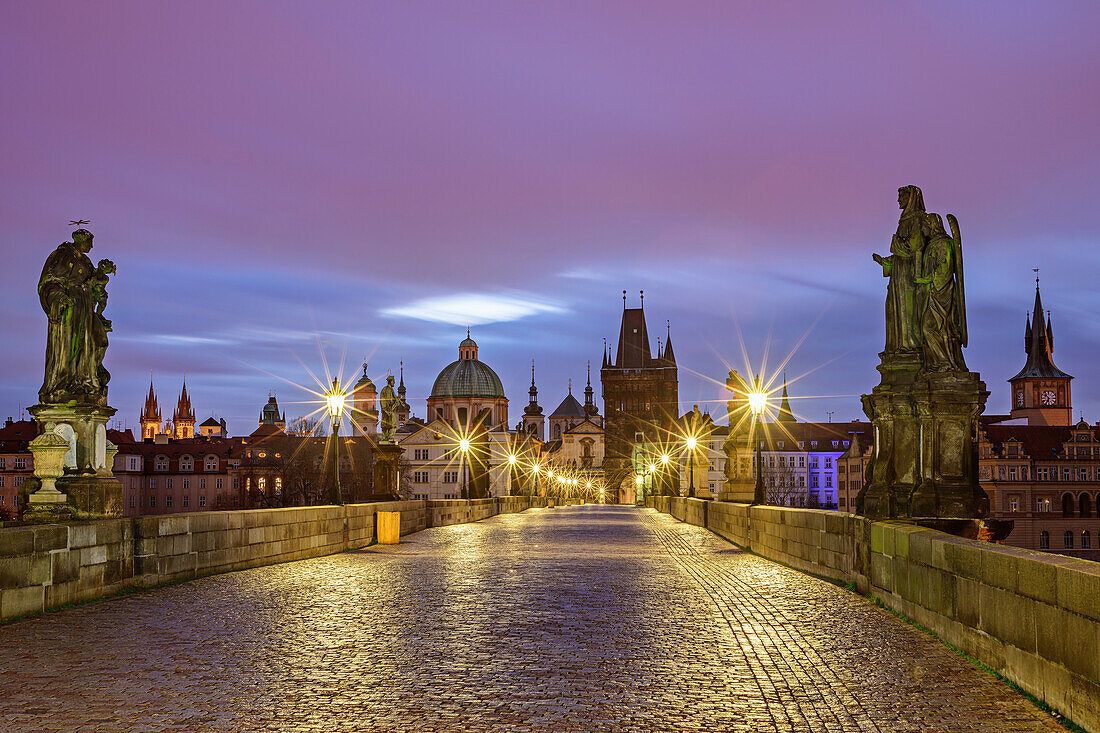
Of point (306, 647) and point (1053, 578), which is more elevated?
point (1053, 578)

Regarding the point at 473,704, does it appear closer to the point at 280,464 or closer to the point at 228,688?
the point at 228,688

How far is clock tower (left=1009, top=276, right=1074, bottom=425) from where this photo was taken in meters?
156

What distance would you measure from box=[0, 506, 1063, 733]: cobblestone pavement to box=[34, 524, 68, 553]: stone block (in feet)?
2.35

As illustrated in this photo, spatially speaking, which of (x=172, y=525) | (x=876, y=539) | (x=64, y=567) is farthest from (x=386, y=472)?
(x=876, y=539)

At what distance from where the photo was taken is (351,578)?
1591cm

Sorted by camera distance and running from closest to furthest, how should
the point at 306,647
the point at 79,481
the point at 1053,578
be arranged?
the point at 1053,578 → the point at 306,647 → the point at 79,481

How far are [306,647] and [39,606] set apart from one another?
11.6ft

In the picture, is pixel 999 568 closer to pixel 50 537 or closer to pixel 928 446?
pixel 928 446

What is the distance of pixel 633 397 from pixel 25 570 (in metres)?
172

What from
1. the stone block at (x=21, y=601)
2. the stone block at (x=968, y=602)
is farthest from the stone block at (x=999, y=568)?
the stone block at (x=21, y=601)

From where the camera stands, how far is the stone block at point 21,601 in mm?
10359

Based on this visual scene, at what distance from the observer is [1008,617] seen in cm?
748

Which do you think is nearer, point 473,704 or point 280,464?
point 473,704

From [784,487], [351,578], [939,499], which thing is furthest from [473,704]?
[784,487]
